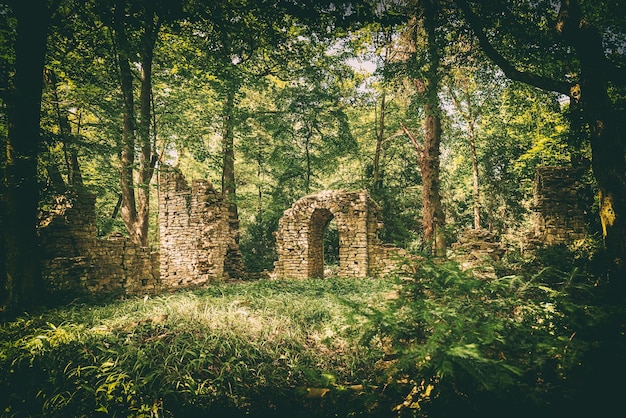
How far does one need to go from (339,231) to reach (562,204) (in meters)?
6.79

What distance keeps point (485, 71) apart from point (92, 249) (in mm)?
10873

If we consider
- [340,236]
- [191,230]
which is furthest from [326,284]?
[191,230]

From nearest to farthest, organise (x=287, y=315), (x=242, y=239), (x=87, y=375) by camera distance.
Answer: (x=87, y=375) < (x=287, y=315) < (x=242, y=239)

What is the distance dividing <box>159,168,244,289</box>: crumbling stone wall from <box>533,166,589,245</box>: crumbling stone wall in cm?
1013

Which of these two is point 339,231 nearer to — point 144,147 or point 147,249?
point 147,249

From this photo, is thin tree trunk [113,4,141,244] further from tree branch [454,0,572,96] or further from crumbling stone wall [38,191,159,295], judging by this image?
tree branch [454,0,572,96]

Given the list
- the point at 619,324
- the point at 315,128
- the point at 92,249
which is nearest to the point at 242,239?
the point at 315,128

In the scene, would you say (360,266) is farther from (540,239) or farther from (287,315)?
(287,315)

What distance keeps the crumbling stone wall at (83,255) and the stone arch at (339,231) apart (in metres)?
5.37

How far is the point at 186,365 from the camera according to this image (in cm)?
372

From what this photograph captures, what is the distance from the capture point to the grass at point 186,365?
311 cm

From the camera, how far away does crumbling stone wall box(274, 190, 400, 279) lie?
1171 centimetres

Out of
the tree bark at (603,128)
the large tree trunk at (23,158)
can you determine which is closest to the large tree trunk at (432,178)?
the tree bark at (603,128)

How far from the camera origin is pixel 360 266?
38.3ft
